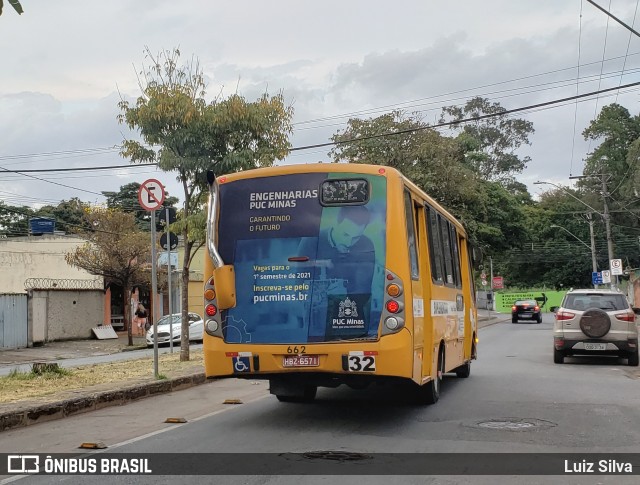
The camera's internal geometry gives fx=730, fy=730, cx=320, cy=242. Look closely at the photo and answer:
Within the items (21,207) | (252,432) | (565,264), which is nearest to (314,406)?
(252,432)

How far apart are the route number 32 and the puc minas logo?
3255mm

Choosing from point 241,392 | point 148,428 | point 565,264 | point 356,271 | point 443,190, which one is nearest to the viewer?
Result: point 356,271

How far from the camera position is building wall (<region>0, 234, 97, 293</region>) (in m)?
38.9

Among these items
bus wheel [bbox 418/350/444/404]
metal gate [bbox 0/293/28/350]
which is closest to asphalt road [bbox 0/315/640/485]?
bus wheel [bbox 418/350/444/404]

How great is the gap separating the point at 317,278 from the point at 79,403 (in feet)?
13.6

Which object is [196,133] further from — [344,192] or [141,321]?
[141,321]

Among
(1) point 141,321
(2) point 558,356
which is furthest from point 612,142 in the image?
(2) point 558,356

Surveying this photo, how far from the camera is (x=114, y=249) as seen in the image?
3034 centimetres

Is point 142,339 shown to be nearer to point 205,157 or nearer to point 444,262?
point 205,157

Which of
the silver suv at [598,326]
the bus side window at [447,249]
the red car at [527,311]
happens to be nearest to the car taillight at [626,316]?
the silver suv at [598,326]

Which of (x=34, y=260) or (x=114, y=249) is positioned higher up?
(x=34, y=260)

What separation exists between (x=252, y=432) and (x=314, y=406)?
2.07 m

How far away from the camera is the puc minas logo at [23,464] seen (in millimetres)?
6588

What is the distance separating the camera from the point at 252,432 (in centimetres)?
815
